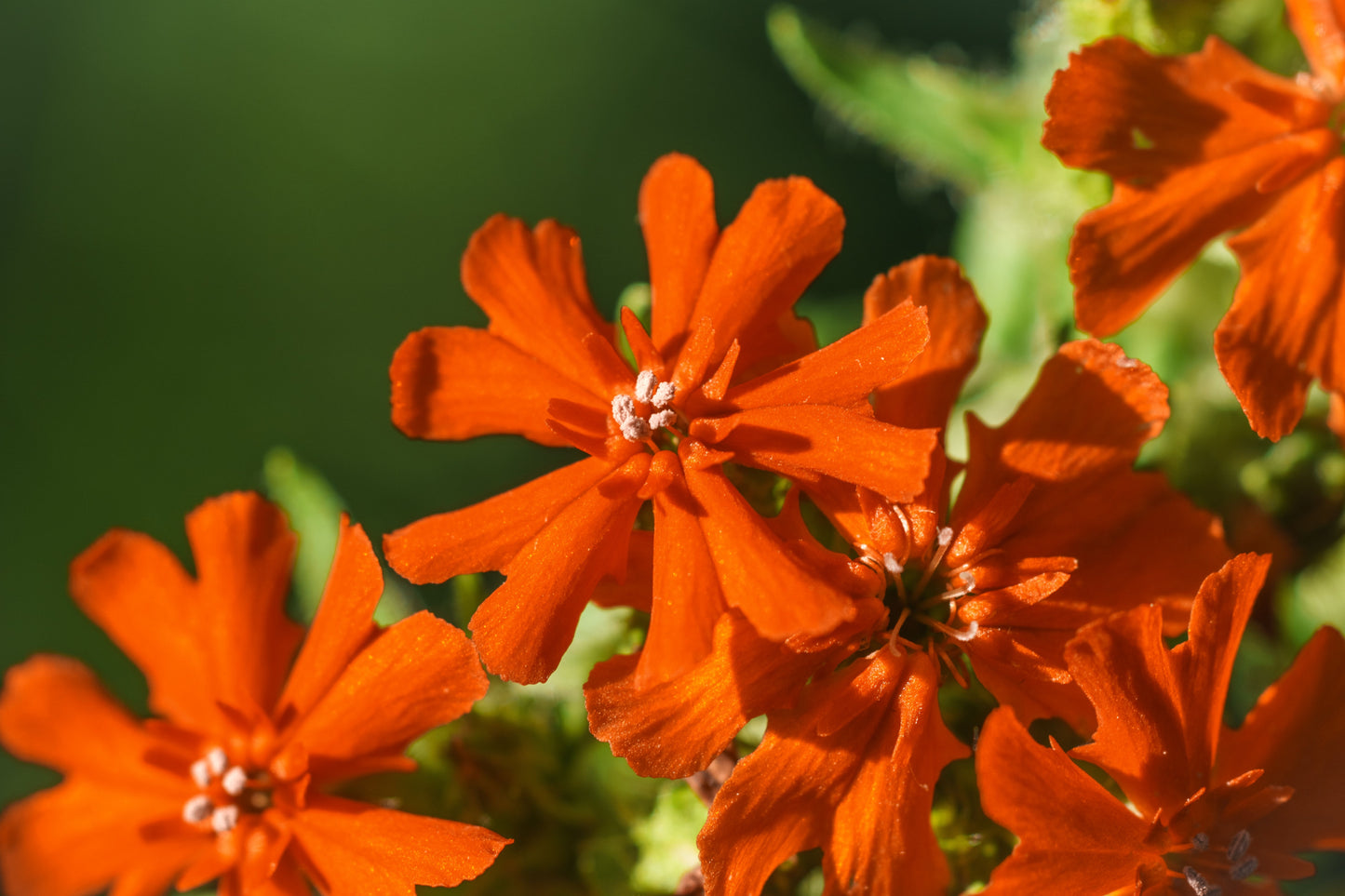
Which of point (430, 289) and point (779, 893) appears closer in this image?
point (779, 893)

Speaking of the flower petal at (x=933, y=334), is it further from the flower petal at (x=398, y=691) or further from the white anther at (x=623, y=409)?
the flower petal at (x=398, y=691)

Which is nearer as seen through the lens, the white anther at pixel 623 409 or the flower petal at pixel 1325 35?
the white anther at pixel 623 409

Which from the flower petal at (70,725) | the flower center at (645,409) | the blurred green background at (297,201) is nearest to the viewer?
the flower center at (645,409)

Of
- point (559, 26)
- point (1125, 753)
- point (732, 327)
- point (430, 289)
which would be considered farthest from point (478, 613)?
point (559, 26)

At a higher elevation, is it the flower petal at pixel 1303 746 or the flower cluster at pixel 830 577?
the flower cluster at pixel 830 577

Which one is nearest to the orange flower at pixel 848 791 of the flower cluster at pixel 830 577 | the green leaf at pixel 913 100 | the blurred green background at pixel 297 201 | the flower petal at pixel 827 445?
the flower cluster at pixel 830 577

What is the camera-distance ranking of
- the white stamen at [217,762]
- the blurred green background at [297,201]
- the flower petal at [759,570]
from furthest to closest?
the blurred green background at [297,201] < the white stamen at [217,762] < the flower petal at [759,570]

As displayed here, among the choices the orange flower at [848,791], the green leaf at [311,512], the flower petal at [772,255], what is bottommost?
the orange flower at [848,791]

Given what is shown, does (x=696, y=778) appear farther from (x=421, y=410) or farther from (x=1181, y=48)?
(x=1181, y=48)
